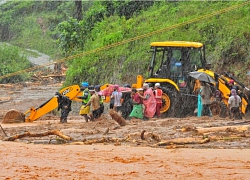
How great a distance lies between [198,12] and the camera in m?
31.0

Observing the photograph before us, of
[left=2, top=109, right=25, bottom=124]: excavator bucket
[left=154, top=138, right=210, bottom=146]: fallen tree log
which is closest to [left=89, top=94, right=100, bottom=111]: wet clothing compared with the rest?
[left=2, top=109, right=25, bottom=124]: excavator bucket

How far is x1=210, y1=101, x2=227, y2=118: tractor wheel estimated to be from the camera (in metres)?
20.6

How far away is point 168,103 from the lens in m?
21.8

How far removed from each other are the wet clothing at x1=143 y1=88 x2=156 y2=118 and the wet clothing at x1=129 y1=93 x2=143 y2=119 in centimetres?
17

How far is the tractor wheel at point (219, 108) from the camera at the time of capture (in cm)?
2056

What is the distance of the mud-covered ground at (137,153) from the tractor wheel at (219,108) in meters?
2.11

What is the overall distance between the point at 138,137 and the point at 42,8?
6488cm

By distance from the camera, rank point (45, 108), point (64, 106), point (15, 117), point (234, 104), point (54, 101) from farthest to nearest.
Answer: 1. point (15, 117)
2. point (45, 108)
3. point (54, 101)
4. point (64, 106)
5. point (234, 104)

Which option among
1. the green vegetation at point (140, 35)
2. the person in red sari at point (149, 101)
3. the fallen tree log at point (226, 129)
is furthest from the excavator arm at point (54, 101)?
the fallen tree log at point (226, 129)

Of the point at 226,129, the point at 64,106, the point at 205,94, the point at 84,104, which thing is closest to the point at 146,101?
the point at 205,94

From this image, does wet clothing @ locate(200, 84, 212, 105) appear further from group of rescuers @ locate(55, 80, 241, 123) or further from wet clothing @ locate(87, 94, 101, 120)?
wet clothing @ locate(87, 94, 101, 120)

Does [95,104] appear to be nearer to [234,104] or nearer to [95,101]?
[95,101]

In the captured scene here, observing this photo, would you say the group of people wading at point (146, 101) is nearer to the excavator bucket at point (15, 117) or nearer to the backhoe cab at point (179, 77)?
the backhoe cab at point (179, 77)

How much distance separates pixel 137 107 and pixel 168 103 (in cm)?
126
